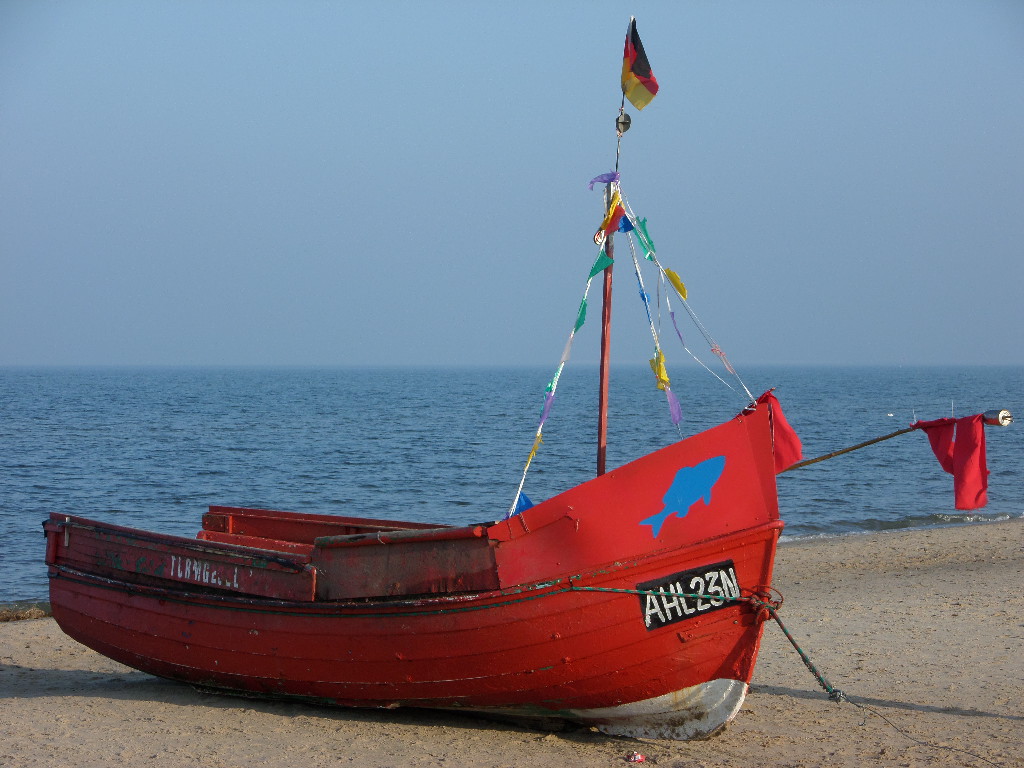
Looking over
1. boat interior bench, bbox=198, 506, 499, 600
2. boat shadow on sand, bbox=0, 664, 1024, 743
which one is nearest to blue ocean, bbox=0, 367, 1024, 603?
boat interior bench, bbox=198, 506, 499, 600

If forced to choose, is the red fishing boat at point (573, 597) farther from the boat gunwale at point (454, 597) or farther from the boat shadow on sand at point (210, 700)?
the boat shadow on sand at point (210, 700)

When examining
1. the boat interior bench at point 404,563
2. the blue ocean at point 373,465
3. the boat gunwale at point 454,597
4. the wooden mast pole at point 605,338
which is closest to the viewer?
the boat gunwale at point 454,597

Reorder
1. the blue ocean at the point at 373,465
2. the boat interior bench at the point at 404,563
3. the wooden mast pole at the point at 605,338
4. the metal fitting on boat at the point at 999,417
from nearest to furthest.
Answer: the metal fitting on boat at the point at 999,417 < the boat interior bench at the point at 404,563 < the wooden mast pole at the point at 605,338 < the blue ocean at the point at 373,465

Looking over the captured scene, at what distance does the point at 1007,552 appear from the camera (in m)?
16.5

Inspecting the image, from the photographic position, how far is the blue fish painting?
6.82 meters

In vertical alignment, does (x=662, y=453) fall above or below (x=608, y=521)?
above

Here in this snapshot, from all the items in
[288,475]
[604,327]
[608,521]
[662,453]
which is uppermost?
[604,327]

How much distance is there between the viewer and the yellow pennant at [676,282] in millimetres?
7840

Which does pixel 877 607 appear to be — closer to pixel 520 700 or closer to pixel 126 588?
pixel 520 700

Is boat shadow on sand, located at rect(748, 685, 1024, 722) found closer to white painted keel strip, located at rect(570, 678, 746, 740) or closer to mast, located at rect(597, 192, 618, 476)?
white painted keel strip, located at rect(570, 678, 746, 740)

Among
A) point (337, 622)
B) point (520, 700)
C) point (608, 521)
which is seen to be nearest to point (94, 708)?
point (337, 622)

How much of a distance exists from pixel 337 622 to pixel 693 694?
Answer: 2754 millimetres

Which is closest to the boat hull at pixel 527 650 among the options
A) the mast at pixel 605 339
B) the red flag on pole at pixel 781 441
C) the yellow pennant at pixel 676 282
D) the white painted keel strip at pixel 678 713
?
the white painted keel strip at pixel 678 713

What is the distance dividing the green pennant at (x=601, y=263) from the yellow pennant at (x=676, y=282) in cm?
51
